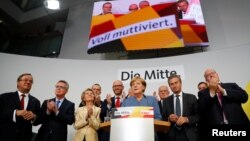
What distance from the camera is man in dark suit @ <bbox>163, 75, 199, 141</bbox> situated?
2566 mm

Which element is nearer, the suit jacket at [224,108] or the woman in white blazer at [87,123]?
the suit jacket at [224,108]

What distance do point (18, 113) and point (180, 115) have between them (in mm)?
1701

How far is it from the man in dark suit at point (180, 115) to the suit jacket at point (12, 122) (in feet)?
5.07

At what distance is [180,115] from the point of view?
2.70 metres

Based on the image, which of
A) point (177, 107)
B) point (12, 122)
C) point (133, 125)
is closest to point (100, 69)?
point (12, 122)

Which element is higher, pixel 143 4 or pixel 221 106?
pixel 143 4

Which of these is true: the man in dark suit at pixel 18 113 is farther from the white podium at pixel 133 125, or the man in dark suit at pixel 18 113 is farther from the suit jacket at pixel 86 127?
the white podium at pixel 133 125

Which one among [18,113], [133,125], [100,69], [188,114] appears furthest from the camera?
[100,69]

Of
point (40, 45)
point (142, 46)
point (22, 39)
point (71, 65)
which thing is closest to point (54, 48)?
point (40, 45)

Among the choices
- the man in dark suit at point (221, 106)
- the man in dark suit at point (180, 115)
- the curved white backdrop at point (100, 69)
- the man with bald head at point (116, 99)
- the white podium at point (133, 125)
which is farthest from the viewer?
the curved white backdrop at point (100, 69)

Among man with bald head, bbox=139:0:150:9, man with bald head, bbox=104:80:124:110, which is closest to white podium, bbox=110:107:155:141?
man with bald head, bbox=104:80:124:110

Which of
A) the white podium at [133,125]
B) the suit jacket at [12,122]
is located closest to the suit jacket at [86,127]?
the suit jacket at [12,122]

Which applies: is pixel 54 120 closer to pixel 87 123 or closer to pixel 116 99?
pixel 87 123

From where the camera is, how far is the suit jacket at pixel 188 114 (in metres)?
2.58
